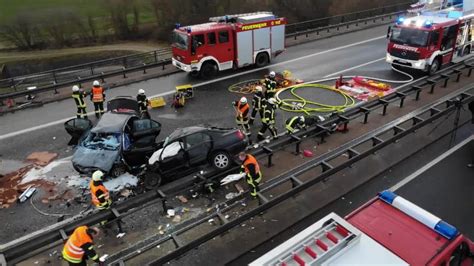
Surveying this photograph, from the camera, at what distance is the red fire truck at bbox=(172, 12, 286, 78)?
1689 cm

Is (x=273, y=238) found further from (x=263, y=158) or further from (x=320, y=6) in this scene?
(x=320, y=6)

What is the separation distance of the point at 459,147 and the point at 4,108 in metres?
16.2

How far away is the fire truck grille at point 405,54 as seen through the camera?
16.5 metres

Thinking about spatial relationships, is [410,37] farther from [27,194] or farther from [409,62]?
[27,194]

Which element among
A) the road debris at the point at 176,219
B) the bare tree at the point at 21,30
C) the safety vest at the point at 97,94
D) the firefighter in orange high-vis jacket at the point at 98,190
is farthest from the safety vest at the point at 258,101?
the bare tree at the point at 21,30

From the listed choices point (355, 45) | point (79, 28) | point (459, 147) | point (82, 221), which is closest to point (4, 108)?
point (82, 221)

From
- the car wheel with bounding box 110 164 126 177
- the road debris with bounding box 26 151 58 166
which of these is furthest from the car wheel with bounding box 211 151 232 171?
the road debris with bounding box 26 151 58 166

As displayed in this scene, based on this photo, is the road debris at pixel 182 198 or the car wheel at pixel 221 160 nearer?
the road debris at pixel 182 198

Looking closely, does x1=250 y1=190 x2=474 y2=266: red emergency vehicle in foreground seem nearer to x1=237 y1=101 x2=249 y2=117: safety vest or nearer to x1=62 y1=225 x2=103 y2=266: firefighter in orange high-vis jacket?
x1=62 y1=225 x2=103 y2=266: firefighter in orange high-vis jacket

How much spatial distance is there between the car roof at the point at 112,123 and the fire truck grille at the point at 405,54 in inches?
483

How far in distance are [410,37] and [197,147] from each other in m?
12.0

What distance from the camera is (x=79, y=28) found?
119ft

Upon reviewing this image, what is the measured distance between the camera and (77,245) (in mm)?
6211

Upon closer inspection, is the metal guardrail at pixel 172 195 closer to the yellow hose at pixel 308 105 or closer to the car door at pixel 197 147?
the car door at pixel 197 147
